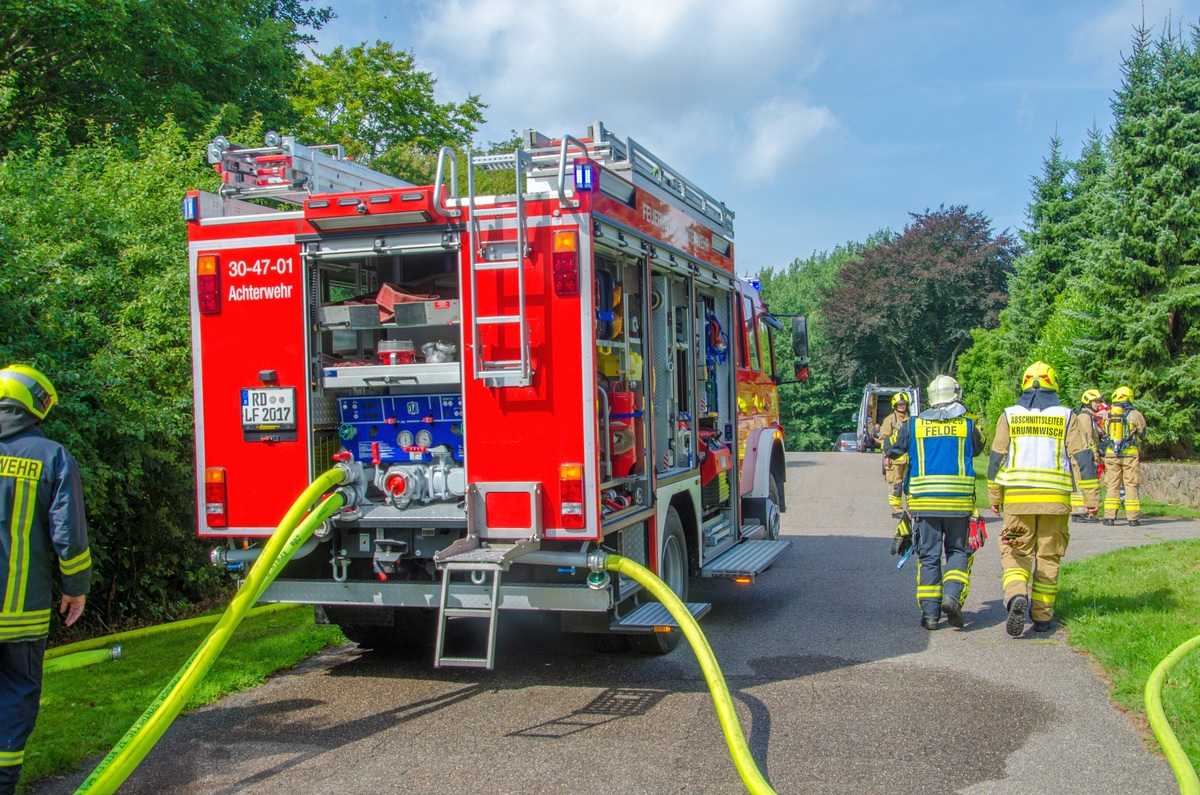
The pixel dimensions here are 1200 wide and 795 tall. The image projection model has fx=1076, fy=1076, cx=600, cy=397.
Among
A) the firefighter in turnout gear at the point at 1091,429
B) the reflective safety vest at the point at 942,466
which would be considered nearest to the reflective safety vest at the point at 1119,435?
the firefighter in turnout gear at the point at 1091,429

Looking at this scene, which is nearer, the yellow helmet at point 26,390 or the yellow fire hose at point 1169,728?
the yellow fire hose at point 1169,728

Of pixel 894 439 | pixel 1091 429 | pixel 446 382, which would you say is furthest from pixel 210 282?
pixel 1091 429

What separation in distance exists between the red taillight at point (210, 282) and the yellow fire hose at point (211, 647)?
1.22 m

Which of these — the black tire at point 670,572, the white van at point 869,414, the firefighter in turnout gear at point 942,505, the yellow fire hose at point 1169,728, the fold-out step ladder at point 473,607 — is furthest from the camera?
the white van at point 869,414

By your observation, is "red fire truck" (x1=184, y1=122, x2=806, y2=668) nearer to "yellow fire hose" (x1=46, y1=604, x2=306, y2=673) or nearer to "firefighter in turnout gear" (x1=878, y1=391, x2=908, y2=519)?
"yellow fire hose" (x1=46, y1=604, x2=306, y2=673)

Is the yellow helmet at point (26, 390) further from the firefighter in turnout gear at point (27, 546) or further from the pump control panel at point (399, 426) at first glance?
the pump control panel at point (399, 426)

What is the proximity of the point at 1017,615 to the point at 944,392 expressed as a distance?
170 cm

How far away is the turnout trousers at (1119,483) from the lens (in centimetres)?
1409

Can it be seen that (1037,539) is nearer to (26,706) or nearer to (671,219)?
(671,219)

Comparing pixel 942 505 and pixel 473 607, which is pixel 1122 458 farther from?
pixel 473 607

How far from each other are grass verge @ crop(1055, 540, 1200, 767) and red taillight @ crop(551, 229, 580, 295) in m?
3.67

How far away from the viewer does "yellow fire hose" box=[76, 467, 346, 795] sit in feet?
14.5

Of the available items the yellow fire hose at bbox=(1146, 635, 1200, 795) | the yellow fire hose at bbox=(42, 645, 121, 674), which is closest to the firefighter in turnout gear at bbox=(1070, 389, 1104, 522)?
the yellow fire hose at bbox=(1146, 635, 1200, 795)

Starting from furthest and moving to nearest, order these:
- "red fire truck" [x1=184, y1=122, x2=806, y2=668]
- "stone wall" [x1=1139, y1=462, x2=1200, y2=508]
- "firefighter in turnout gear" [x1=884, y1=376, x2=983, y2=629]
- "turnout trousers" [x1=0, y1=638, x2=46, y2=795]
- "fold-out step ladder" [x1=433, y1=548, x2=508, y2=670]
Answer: "stone wall" [x1=1139, y1=462, x2=1200, y2=508]
"firefighter in turnout gear" [x1=884, y1=376, x2=983, y2=629]
"red fire truck" [x1=184, y1=122, x2=806, y2=668]
"fold-out step ladder" [x1=433, y1=548, x2=508, y2=670]
"turnout trousers" [x1=0, y1=638, x2=46, y2=795]
